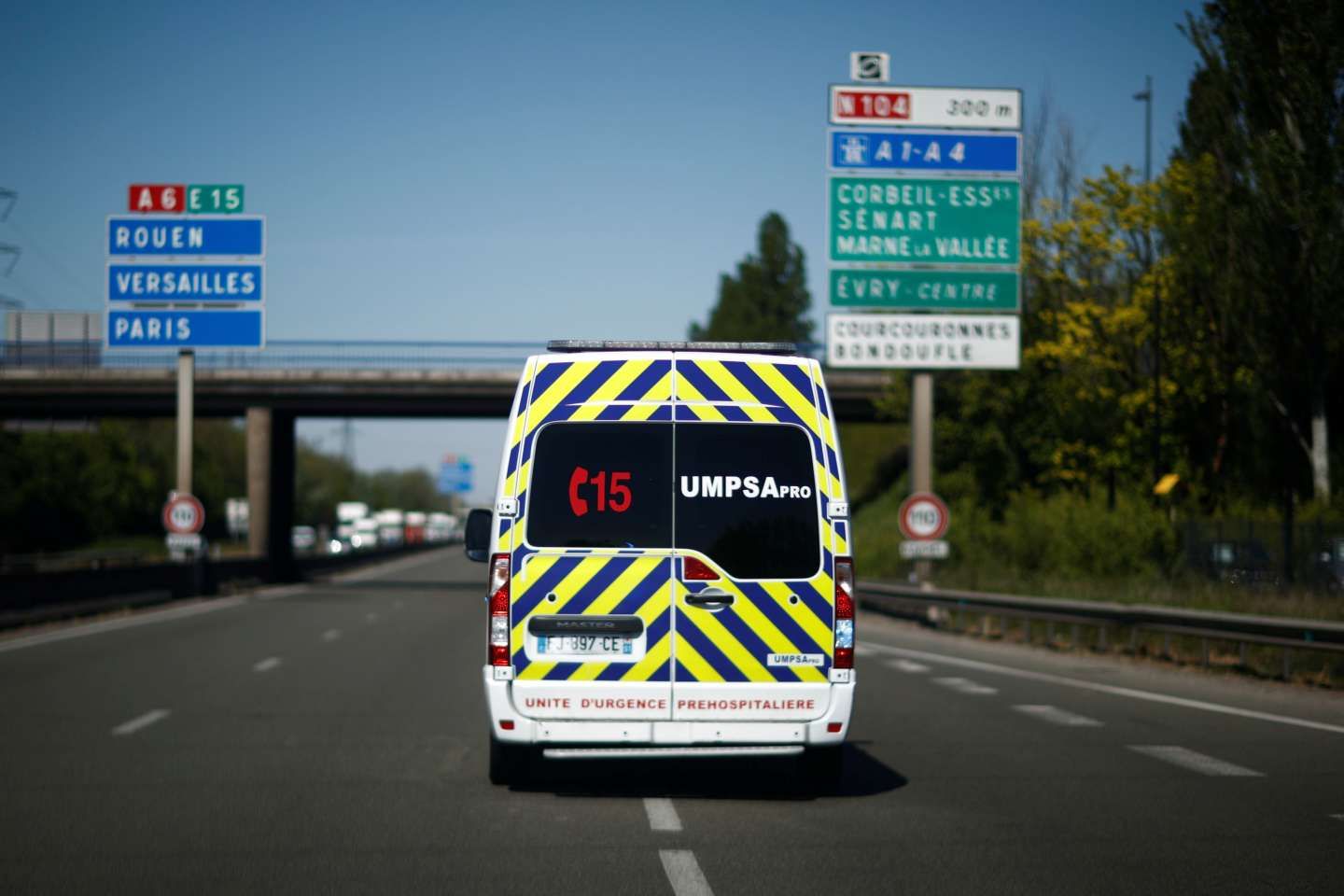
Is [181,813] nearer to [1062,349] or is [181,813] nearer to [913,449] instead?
[913,449]

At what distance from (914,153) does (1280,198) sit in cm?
1066

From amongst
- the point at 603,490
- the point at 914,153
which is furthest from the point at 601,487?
the point at 914,153

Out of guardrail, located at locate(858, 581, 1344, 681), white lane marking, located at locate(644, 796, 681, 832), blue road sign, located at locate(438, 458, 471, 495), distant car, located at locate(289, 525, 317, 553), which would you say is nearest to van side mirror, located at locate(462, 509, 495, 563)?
white lane marking, located at locate(644, 796, 681, 832)

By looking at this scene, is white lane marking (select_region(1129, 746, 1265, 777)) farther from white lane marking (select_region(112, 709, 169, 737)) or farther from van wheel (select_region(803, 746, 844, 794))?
white lane marking (select_region(112, 709, 169, 737))

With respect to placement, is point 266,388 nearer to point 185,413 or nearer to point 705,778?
point 185,413

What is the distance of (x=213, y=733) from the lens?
41.8 ft

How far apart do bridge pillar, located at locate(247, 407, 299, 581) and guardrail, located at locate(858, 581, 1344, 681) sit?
93.9 ft

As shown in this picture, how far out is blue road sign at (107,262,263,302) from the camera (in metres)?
37.1

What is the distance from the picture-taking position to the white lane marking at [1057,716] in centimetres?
1382

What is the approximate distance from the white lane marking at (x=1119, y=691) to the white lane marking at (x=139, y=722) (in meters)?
9.04

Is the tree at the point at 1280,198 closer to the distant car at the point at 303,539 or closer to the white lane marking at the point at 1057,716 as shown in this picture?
the white lane marking at the point at 1057,716

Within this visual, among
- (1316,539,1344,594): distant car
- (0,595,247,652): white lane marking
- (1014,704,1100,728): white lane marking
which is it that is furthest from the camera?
(1316,539,1344,594): distant car

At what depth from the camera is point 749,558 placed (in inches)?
359

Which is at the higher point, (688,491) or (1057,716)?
(688,491)
